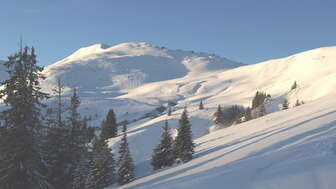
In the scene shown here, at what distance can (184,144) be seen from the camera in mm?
29250

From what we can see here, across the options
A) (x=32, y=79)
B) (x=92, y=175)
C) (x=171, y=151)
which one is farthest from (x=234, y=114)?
(x=32, y=79)

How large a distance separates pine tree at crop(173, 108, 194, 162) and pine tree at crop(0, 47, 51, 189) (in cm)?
1401

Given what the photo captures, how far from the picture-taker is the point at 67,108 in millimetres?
27578

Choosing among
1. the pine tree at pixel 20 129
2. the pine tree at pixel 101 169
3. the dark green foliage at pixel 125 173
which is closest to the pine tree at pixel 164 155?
the dark green foliage at pixel 125 173

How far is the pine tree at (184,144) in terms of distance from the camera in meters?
28.5

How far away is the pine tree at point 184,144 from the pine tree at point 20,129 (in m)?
14.0

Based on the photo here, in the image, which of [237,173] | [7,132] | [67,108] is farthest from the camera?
[67,108]

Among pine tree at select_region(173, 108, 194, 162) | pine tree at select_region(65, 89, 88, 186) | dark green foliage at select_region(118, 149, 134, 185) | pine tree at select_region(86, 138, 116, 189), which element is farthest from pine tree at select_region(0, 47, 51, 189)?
pine tree at select_region(173, 108, 194, 162)

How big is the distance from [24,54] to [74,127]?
448 inches

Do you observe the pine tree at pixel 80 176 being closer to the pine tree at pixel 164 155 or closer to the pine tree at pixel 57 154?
the pine tree at pixel 57 154

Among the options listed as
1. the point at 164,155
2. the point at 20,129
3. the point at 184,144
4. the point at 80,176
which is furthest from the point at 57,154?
the point at 164,155

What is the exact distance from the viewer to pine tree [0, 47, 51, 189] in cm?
1727

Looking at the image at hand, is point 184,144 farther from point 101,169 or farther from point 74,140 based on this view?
point 74,140

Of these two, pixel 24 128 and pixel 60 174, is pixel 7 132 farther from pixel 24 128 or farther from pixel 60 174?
pixel 60 174
